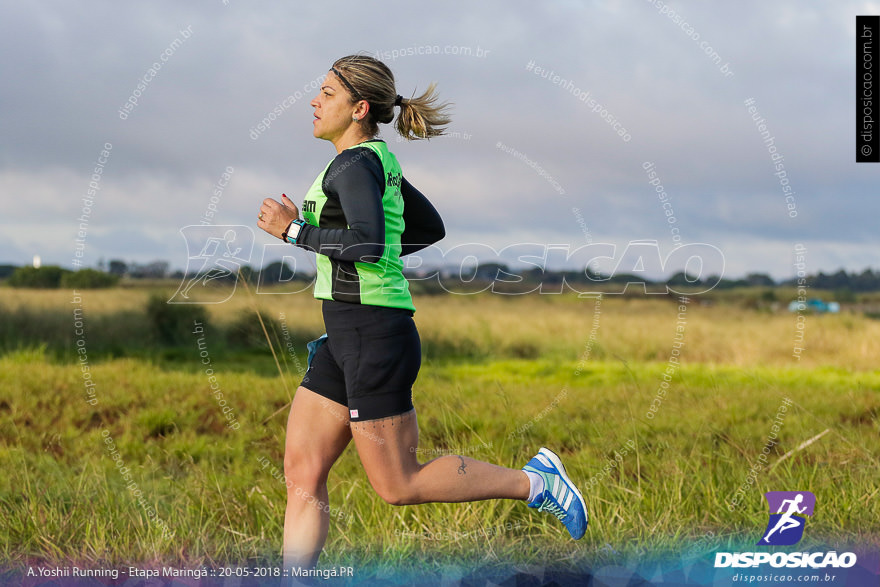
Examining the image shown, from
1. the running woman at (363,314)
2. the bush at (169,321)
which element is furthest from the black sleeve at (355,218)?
the bush at (169,321)

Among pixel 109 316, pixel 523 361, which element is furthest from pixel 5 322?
pixel 523 361

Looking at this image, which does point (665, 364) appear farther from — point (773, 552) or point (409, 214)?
point (409, 214)

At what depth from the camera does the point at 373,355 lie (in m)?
2.79

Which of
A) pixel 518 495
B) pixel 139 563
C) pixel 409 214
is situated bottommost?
pixel 139 563

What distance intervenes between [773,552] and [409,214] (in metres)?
2.30

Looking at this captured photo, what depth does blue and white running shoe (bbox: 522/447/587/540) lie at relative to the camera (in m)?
3.33

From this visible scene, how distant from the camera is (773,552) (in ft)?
11.3

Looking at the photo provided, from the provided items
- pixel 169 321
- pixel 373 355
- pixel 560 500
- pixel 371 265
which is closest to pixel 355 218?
pixel 371 265

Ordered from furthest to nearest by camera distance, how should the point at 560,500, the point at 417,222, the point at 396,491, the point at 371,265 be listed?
the point at 560,500 < the point at 417,222 < the point at 396,491 < the point at 371,265

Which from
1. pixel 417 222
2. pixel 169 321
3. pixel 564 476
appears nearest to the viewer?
pixel 417 222

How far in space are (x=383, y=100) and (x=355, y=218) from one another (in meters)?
0.62

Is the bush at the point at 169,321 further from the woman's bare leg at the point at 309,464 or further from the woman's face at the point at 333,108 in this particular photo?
the woman's face at the point at 333,108

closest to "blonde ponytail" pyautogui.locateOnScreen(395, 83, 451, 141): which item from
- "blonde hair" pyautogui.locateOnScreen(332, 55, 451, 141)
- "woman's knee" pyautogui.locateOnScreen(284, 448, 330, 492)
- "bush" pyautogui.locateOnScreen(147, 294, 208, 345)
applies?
"blonde hair" pyautogui.locateOnScreen(332, 55, 451, 141)

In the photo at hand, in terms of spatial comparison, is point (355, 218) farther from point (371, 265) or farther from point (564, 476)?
point (564, 476)
